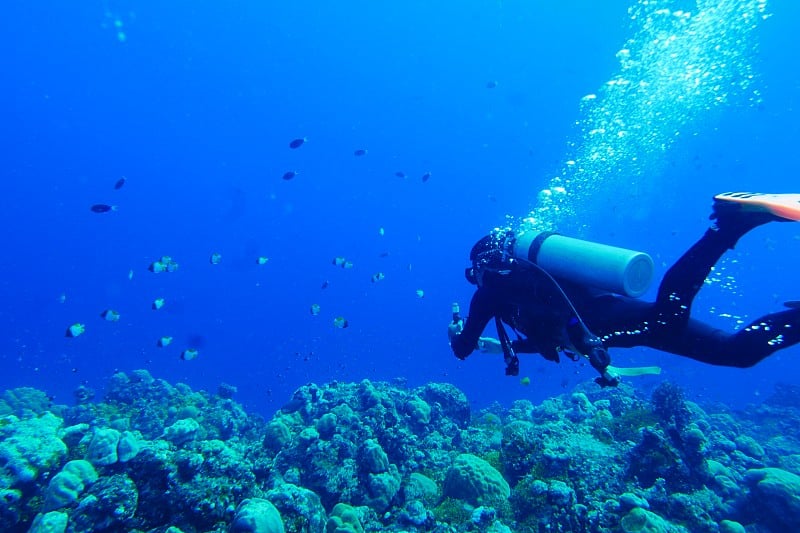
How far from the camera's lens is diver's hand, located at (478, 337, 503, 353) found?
20.8 ft

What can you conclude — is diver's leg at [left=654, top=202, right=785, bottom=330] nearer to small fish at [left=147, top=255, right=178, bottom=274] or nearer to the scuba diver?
the scuba diver

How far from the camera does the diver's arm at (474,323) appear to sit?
5.66 m

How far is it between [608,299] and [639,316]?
1.37ft

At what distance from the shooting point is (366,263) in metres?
120

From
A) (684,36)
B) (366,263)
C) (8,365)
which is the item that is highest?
(366,263)

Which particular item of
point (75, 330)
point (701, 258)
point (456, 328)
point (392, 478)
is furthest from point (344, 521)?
point (75, 330)

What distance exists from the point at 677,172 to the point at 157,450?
10466 cm

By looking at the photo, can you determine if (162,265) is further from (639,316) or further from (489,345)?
(639,316)

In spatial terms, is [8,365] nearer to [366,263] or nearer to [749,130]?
[366,263]

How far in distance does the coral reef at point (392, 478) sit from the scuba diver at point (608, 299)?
3.30m

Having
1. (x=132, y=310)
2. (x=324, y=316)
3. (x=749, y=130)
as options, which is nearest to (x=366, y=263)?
(x=324, y=316)

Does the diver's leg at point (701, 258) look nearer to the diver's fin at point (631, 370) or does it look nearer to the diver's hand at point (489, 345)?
the diver's fin at point (631, 370)

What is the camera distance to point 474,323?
19.2 feet

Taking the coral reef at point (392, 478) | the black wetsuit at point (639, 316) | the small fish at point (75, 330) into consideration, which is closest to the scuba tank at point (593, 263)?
the black wetsuit at point (639, 316)
